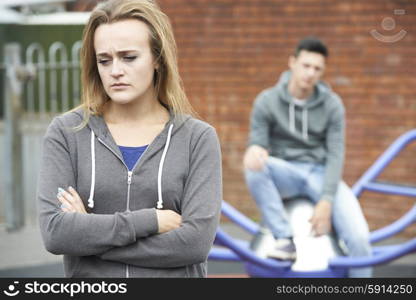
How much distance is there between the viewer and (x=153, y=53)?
96.7 inches

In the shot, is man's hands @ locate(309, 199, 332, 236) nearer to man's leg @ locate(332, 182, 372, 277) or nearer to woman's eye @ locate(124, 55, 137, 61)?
man's leg @ locate(332, 182, 372, 277)

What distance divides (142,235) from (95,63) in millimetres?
494

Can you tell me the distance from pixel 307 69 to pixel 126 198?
3186 millimetres

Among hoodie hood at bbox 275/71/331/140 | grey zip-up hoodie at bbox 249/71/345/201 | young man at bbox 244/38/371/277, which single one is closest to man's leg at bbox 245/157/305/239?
young man at bbox 244/38/371/277

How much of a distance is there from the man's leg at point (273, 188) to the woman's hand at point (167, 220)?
9.21ft

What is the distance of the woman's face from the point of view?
7.80ft

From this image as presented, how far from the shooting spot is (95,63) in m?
2.49

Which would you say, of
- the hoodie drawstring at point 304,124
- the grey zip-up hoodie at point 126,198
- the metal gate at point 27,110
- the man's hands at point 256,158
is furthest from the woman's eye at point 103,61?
the metal gate at point 27,110

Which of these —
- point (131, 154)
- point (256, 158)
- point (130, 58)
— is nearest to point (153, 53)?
point (130, 58)

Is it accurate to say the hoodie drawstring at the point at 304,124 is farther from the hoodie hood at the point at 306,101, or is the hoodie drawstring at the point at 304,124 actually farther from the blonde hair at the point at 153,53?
the blonde hair at the point at 153,53

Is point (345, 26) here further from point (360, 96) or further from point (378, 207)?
point (378, 207)

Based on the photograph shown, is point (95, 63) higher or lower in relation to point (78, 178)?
higher

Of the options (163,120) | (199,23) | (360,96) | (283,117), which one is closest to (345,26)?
(360,96)

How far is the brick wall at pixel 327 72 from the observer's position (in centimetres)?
800
